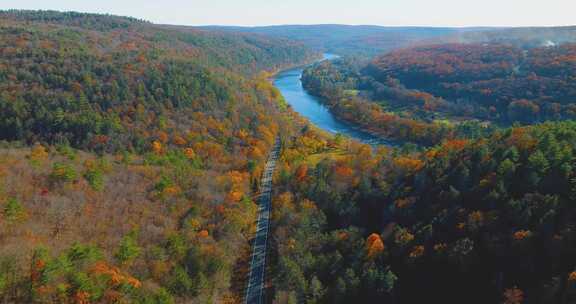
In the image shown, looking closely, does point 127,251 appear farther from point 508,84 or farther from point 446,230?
point 508,84

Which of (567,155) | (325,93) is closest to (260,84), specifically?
(325,93)

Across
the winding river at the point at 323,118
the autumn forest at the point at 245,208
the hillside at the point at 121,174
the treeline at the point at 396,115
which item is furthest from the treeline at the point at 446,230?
the winding river at the point at 323,118

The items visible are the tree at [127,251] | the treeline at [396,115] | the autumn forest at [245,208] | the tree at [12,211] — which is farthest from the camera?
the treeline at [396,115]

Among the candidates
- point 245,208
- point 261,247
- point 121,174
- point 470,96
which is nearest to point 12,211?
point 121,174

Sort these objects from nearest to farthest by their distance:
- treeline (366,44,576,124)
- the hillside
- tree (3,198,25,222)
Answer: the hillside
tree (3,198,25,222)
treeline (366,44,576,124)

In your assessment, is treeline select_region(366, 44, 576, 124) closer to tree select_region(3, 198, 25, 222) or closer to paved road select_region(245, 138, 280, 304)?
paved road select_region(245, 138, 280, 304)

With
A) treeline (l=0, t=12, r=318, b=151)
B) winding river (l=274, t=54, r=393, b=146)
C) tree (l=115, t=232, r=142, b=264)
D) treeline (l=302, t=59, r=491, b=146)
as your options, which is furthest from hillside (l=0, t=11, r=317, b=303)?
treeline (l=302, t=59, r=491, b=146)

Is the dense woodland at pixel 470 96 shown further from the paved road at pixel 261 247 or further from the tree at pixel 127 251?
the tree at pixel 127 251
